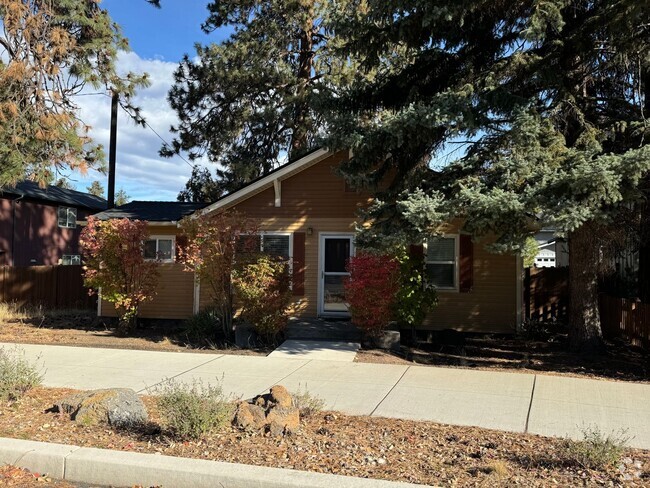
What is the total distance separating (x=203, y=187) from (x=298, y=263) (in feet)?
39.3

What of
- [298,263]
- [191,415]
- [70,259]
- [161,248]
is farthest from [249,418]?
[70,259]

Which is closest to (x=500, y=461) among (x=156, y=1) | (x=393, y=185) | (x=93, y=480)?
(x=93, y=480)

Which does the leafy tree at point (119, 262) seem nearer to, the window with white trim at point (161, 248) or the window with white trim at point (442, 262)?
the window with white trim at point (161, 248)

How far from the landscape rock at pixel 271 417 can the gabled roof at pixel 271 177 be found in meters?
7.79

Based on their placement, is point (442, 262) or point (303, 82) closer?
point (442, 262)

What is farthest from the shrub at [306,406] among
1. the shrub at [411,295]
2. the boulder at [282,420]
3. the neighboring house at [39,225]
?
the neighboring house at [39,225]

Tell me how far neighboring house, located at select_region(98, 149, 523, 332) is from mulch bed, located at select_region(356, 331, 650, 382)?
0.76m

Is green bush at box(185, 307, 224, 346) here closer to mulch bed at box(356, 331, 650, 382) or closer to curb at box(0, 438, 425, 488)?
mulch bed at box(356, 331, 650, 382)

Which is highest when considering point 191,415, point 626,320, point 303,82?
point 303,82

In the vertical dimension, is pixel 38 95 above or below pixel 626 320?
above

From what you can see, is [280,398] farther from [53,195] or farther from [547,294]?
[53,195]

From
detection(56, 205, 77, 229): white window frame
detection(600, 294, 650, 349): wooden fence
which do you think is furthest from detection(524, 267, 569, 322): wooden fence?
detection(56, 205, 77, 229): white window frame

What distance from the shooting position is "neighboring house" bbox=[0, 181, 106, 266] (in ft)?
79.7

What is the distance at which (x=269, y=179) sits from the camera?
499 inches
